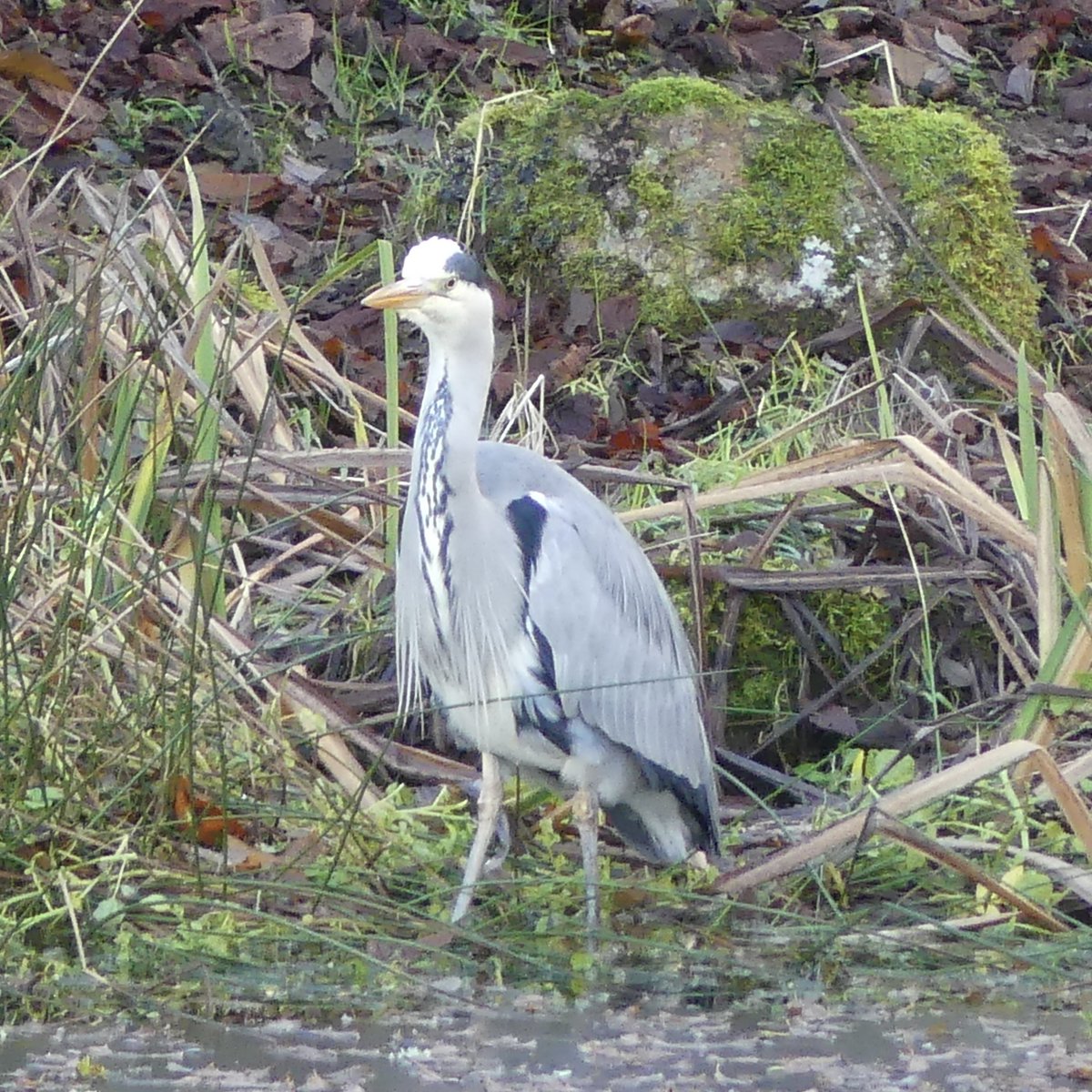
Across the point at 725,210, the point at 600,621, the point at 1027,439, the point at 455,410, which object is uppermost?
the point at 455,410

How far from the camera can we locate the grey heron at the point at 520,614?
12.7ft

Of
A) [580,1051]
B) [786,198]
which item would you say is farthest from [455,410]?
[786,198]

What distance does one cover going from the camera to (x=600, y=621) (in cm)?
404

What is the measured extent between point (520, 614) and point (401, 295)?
71 centimetres

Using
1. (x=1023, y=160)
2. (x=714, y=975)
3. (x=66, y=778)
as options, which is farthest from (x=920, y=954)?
(x=1023, y=160)

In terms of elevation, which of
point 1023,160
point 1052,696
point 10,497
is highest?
point 10,497

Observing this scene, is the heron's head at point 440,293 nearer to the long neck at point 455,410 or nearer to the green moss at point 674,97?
the long neck at point 455,410

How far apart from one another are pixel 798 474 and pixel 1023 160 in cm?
382

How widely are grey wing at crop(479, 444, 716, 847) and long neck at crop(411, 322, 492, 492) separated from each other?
0.20m

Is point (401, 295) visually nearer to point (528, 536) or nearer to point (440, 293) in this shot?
point (440, 293)

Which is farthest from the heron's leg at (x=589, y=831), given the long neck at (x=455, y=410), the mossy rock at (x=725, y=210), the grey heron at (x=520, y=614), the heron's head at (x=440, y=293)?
the mossy rock at (x=725, y=210)

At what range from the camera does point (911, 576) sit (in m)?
4.51

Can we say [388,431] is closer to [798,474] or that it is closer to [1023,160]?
[798,474]

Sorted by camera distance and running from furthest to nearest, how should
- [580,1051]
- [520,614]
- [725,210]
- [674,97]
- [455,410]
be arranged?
[674,97] < [725,210] < [520,614] < [455,410] < [580,1051]
